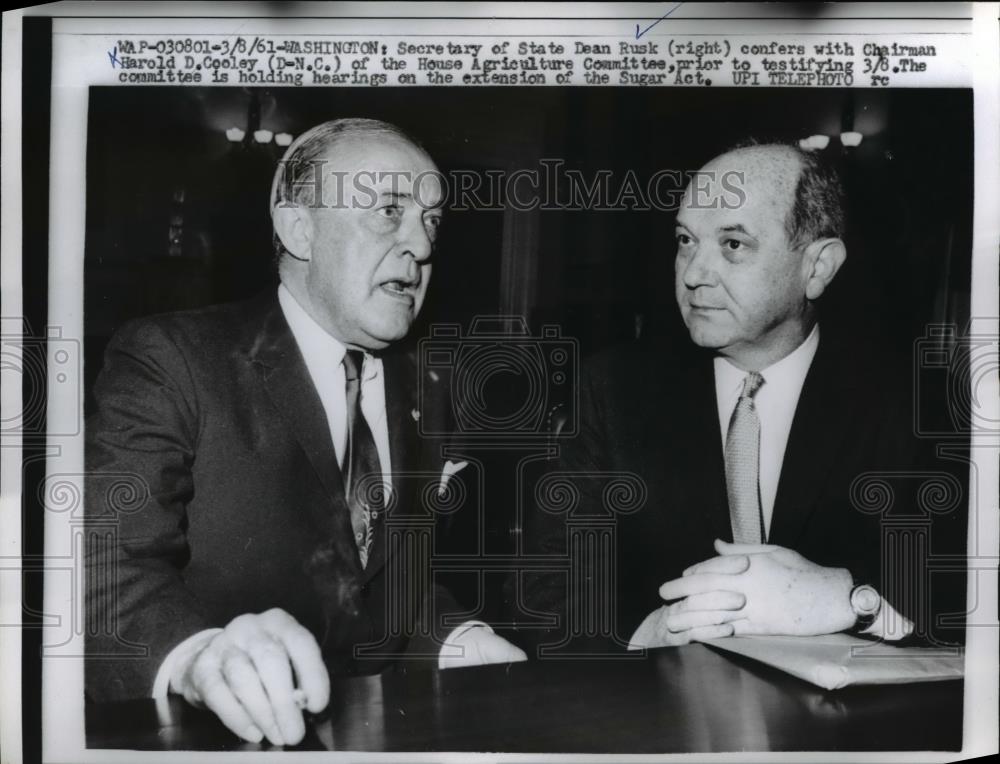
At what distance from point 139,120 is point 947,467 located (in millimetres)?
2263

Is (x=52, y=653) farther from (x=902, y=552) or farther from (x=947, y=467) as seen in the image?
(x=947, y=467)

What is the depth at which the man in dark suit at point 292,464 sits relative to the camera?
8.07ft

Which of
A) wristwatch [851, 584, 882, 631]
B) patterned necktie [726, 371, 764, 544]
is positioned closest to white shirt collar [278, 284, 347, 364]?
patterned necktie [726, 371, 764, 544]

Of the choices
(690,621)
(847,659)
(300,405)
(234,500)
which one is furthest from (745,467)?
(234,500)

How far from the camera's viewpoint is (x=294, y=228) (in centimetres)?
248

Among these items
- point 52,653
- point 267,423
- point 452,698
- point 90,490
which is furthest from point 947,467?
point 52,653

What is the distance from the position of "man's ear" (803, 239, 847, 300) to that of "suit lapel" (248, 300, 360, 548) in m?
1.28

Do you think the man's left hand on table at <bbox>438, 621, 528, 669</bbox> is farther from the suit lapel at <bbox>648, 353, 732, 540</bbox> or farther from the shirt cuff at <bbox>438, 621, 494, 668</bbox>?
the suit lapel at <bbox>648, 353, 732, 540</bbox>

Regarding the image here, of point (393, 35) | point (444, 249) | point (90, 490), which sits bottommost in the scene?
point (90, 490)

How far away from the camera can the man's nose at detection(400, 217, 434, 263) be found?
2.48 m

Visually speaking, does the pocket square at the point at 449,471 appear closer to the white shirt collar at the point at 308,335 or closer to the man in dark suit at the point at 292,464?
the man in dark suit at the point at 292,464

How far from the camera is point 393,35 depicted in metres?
2.50

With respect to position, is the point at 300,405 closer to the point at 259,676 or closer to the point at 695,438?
the point at 259,676

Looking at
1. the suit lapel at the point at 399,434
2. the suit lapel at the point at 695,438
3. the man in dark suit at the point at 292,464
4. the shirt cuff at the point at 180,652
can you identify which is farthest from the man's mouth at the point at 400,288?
the shirt cuff at the point at 180,652
